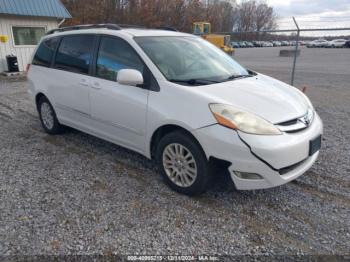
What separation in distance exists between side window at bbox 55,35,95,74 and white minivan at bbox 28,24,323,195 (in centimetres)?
2

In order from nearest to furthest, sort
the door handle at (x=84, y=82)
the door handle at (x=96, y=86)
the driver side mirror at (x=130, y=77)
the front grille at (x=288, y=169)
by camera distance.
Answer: the front grille at (x=288, y=169), the driver side mirror at (x=130, y=77), the door handle at (x=96, y=86), the door handle at (x=84, y=82)

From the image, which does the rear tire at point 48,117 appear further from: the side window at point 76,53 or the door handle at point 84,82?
the door handle at point 84,82

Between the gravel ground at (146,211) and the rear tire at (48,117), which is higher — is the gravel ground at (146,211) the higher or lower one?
the lower one

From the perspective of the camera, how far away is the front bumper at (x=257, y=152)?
8.82ft

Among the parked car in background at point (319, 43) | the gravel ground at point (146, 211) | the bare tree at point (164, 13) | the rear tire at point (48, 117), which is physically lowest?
the parked car in background at point (319, 43)

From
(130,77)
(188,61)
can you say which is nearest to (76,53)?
(130,77)

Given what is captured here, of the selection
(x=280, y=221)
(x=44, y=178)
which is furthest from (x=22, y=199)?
(x=280, y=221)

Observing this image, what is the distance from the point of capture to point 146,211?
298 centimetres

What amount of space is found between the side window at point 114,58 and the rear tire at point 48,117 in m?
1.62

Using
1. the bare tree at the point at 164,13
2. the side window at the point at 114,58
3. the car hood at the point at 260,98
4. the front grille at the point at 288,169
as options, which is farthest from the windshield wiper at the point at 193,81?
the bare tree at the point at 164,13

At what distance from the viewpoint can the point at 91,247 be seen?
8.18 feet

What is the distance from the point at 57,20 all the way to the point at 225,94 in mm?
13997

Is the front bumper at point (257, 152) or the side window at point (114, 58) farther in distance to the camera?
the side window at point (114, 58)

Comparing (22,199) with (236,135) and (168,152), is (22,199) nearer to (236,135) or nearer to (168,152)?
(168,152)
